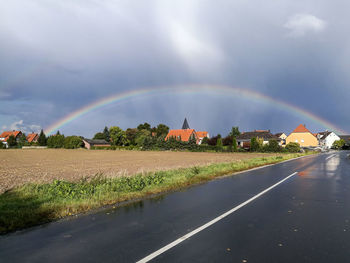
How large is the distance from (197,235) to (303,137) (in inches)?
4377

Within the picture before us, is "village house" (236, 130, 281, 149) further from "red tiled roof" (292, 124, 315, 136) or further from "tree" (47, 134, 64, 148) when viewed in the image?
"tree" (47, 134, 64, 148)

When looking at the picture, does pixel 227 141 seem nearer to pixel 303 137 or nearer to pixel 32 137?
pixel 303 137

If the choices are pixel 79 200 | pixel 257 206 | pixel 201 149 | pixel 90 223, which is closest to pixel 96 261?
pixel 90 223

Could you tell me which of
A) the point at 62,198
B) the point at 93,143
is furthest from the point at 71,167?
the point at 93,143

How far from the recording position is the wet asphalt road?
421cm

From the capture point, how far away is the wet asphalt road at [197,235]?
13.8 ft

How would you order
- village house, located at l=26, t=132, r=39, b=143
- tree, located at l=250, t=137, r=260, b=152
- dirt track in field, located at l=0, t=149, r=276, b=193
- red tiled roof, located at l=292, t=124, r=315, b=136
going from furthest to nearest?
1. village house, located at l=26, t=132, r=39, b=143
2. red tiled roof, located at l=292, t=124, r=315, b=136
3. tree, located at l=250, t=137, r=260, b=152
4. dirt track in field, located at l=0, t=149, r=276, b=193

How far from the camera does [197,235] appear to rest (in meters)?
5.17

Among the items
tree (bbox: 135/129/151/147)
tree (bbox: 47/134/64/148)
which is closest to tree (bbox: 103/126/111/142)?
tree (bbox: 135/129/151/147)

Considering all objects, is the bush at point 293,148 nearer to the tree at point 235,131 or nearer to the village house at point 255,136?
the village house at point 255,136

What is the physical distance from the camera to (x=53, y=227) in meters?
5.79

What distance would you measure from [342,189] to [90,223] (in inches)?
401

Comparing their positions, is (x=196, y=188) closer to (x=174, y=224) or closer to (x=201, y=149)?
(x=174, y=224)

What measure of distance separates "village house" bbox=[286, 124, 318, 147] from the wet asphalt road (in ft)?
348
